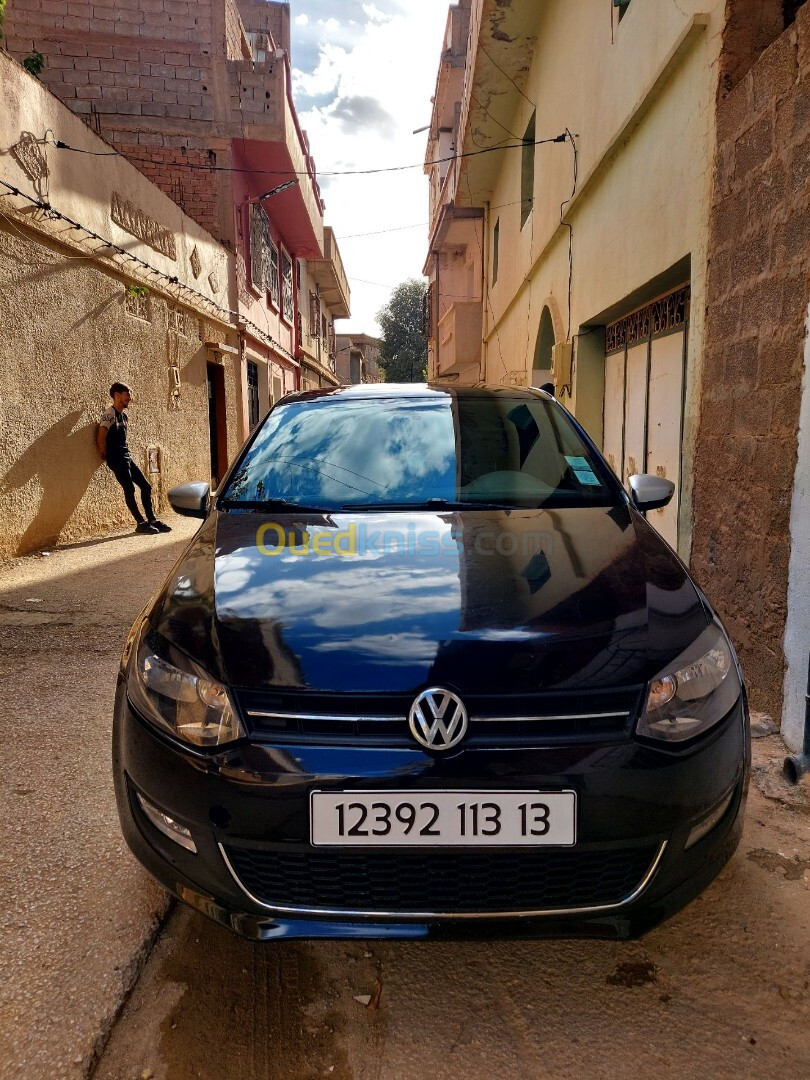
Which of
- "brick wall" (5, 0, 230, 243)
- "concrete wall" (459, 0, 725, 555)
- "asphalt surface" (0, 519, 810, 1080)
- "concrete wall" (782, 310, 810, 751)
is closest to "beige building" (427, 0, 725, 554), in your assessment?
"concrete wall" (459, 0, 725, 555)

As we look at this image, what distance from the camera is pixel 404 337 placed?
33.1 meters

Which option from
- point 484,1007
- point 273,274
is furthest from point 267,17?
point 484,1007

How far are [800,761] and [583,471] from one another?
50.3 inches

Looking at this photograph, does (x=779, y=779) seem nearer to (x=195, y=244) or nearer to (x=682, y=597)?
(x=682, y=597)

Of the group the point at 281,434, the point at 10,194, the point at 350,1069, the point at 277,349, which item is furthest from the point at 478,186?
the point at 350,1069

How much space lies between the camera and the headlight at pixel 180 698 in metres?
1.43

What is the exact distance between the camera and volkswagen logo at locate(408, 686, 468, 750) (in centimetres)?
136

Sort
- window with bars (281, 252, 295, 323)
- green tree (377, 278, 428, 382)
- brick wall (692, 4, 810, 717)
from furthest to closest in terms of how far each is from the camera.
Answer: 1. green tree (377, 278, 428, 382)
2. window with bars (281, 252, 295, 323)
3. brick wall (692, 4, 810, 717)

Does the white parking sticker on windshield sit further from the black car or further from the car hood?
the black car

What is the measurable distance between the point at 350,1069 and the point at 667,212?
453 cm

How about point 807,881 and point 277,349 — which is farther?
point 277,349

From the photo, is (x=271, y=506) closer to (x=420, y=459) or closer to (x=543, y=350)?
(x=420, y=459)

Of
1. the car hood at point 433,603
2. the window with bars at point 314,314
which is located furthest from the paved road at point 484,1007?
the window with bars at point 314,314

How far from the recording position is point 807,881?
1.96 metres
